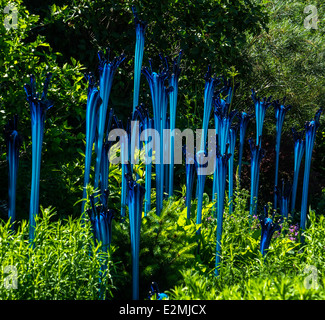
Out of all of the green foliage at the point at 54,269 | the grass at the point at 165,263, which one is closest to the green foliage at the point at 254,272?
the grass at the point at 165,263

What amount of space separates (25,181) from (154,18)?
113 inches

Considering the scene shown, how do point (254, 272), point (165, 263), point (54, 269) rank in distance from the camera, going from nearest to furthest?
1. point (54, 269)
2. point (254, 272)
3. point (165, 263)

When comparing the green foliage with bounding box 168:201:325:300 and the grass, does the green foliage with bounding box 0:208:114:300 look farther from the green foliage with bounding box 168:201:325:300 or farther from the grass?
the green foliage with bounding box 168:201:325:300

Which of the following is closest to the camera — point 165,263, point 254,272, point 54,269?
point 54,269

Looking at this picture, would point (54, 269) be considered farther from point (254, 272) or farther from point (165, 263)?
point (254, 272)

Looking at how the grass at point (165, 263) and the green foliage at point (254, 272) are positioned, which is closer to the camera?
the green foliage at point (254, 272)

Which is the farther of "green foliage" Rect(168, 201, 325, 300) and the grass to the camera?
the grass

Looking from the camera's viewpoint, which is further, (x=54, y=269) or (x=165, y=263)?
(x=165, y=263)

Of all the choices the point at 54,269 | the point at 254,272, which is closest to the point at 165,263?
the point at 254,272

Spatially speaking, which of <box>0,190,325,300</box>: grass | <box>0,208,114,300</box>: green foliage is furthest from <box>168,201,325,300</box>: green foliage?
<box>0,208,114,300</box>: green foliage

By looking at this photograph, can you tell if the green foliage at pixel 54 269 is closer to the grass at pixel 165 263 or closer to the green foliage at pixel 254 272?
the grass at pixel 165 263

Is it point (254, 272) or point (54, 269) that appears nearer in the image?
point (54, 269)

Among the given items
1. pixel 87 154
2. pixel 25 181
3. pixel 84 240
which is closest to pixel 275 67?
pixel 25 181

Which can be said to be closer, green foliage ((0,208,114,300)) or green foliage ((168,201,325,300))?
green foliage ((168,201,325,300))
